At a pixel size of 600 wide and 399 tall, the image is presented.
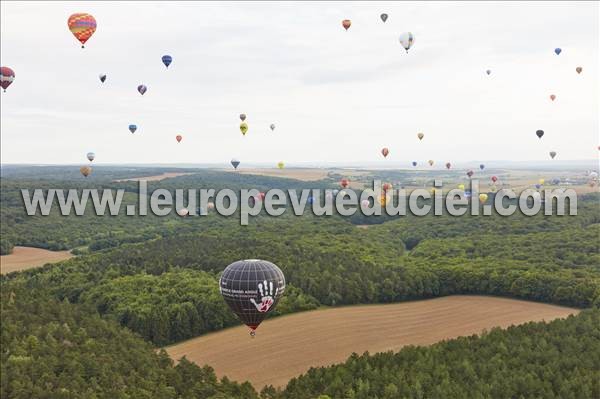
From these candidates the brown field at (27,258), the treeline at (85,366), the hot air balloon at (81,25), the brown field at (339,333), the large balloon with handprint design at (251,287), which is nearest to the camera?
the treeline at (85,366)

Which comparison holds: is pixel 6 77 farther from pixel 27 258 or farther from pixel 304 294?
pixel 27 258

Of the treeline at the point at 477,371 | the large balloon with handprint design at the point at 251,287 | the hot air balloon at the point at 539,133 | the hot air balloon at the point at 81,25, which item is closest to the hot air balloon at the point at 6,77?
the hot air balloon at the point at 81,25

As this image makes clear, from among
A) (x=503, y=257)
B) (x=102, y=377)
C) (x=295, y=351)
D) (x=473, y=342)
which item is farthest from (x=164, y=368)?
(x=503, y=257)

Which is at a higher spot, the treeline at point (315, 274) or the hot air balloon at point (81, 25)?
the hot air balloon at point (81, 25)

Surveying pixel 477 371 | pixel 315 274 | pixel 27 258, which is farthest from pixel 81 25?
pixel 27 258

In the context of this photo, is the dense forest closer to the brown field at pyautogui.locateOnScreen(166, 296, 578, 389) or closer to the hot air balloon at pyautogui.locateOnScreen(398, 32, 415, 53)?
the brown field at pyautogui.locateOnScreen(166, 296, 578, 389)

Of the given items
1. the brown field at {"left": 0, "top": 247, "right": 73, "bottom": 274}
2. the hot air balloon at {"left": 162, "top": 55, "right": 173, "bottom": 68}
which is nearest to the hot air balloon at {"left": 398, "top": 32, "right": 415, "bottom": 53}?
the hot air balloon at {"left": 162, "top": 55, "right": 173, "bottom": 68}

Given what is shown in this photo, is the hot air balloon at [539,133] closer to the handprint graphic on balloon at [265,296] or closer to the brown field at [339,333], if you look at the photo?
the brown field at [339,333]
